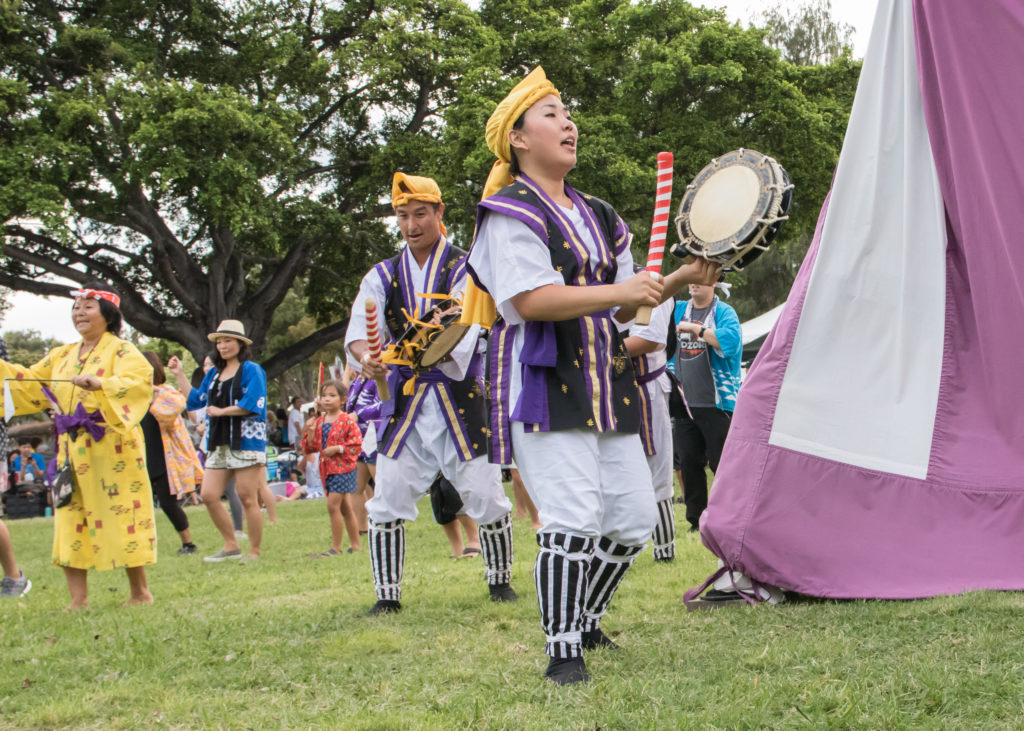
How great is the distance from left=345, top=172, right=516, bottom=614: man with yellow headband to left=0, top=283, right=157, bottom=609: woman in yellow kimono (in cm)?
152

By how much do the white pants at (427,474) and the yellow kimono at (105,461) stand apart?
5.41ft

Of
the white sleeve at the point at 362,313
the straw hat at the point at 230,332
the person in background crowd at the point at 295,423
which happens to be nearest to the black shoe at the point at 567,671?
the white sleeve at the point at 362,313

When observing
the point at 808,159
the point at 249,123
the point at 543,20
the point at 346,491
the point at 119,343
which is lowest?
the point at 346,491

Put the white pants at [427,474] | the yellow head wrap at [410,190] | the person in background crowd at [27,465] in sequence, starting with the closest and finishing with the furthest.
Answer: the white pants at [427,474] < the yellow head wrap at [410,190] < the person in background crowd at [27,465]

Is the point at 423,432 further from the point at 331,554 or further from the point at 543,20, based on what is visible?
the point at 543,20

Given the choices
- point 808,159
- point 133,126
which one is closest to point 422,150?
point 133,126

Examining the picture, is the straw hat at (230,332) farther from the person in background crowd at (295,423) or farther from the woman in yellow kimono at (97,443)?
the person in background crowd at (295,423)

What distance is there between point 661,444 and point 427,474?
1.41 meters

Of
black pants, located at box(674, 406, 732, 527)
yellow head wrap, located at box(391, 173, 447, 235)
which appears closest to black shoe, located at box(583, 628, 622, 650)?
yellow head wrap, located at box(391, 173, 447, 235)

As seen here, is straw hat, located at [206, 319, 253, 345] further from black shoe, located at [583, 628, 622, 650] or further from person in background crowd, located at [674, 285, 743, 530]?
black shoe, located at [583, 628, 622, 650]

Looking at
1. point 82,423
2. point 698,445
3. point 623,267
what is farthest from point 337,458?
point 623,267

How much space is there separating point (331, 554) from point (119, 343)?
322 cm

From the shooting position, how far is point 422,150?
2019 cm

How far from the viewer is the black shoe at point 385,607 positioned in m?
5.07
